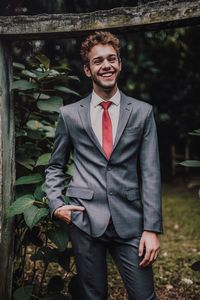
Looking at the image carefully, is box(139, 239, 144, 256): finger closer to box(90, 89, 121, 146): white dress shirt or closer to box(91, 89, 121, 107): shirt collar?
box(90, 89, 121, 146): white dress shirt

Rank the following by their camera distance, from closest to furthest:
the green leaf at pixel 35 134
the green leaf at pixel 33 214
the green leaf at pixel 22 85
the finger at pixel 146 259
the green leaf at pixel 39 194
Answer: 1. the finger at pixel 146 259
2. the green leaf at pixel 33 214
3. the green leaf at pixel 39 194
4. the green leaf at pixel 22 85
5. the green leaf at pixel 35 134

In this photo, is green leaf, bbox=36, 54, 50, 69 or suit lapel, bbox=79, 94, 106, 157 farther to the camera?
green leaf, bbox=36, 54, 50, 69

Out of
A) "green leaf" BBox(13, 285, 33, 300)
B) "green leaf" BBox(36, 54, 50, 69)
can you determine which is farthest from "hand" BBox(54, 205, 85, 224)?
"green leaf" BBox(36, 54, 50, 69)

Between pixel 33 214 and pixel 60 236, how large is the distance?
232 millimetres

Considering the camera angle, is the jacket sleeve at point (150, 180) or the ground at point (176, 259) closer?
the jacket sleeve at point (150, 180)

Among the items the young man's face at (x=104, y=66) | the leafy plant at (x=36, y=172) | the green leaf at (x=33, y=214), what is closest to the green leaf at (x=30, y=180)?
the leafy plant at (x=36, y=172)

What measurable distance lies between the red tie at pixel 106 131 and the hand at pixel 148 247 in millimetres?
395

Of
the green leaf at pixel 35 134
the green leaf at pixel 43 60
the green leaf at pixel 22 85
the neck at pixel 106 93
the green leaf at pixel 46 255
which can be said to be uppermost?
the green leaf at pixel 43 60

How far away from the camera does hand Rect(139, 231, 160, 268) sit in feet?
7.05

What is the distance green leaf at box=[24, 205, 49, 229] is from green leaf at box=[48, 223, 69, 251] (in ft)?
0.61

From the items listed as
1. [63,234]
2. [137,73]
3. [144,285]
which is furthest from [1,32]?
[137,73]

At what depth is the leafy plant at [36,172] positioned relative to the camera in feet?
8.68

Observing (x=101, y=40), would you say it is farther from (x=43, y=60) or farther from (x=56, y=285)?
(x=56, y=285)

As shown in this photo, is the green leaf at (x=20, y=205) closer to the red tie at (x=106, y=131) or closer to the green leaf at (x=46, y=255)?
Result: the green leaf at (x=46, y=255)
